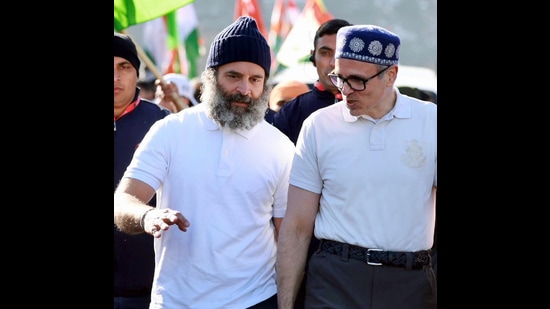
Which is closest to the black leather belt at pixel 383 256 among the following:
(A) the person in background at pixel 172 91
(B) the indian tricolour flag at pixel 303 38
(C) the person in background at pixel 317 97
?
(C) the person in background at pixel 317 97

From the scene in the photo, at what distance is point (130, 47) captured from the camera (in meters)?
6.64

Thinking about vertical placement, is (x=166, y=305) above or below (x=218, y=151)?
below

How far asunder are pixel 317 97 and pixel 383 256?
1.81m

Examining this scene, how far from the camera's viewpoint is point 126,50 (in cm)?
660

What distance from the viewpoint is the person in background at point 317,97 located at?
247 inches

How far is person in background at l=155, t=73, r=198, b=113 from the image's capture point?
896cm

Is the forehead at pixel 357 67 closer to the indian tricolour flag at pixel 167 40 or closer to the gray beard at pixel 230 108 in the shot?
the gray beard at pixel 230 108

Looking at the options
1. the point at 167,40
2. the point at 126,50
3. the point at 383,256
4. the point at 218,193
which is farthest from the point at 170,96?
the point at 167,40

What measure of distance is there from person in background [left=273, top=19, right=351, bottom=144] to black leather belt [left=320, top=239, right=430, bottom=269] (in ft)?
4.78

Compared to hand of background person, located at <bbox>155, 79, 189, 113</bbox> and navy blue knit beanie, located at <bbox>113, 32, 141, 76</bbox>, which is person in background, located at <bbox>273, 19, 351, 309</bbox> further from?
hand of background person, located at <bbox>155, 79, 189, 113</bbox>
